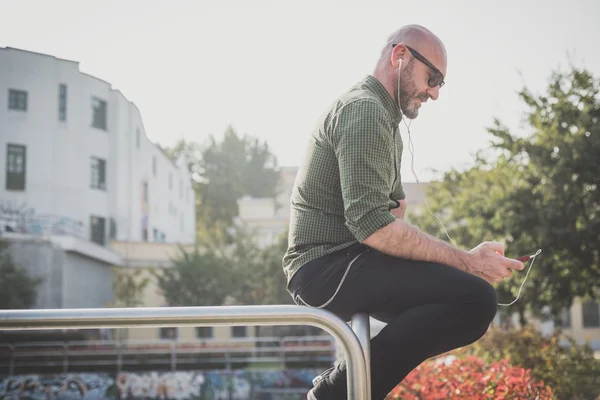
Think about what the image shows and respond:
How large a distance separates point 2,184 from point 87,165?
453cm

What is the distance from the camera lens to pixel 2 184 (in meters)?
39.8

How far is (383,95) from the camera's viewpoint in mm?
2893

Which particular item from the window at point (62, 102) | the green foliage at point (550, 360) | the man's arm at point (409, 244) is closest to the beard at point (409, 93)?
the man's arm at point (409, 244)

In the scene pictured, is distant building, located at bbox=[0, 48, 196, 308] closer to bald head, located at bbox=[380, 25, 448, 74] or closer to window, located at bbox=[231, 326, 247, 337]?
window, located at bbox=[231, 326, 247, 337]

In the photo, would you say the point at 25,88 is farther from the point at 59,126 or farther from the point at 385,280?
the point at 385,280

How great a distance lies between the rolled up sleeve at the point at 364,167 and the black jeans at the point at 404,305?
0.15 m

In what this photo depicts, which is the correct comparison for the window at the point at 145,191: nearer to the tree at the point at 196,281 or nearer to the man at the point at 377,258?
the tree at the point at 196,281

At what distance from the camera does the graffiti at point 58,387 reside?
32000 millimetres

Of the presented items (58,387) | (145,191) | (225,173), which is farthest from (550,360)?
(225,173)

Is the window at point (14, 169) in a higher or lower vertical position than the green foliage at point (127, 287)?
higher

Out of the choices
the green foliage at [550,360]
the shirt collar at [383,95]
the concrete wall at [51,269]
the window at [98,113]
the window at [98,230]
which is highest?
the window at [98,113]

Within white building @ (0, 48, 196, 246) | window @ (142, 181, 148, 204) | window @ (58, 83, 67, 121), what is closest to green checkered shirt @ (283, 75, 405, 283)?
white building @ (0, 48, 196, 246)

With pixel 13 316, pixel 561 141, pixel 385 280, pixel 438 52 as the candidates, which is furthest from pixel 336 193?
pixel 561 141

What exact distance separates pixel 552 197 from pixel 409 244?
14.2m
